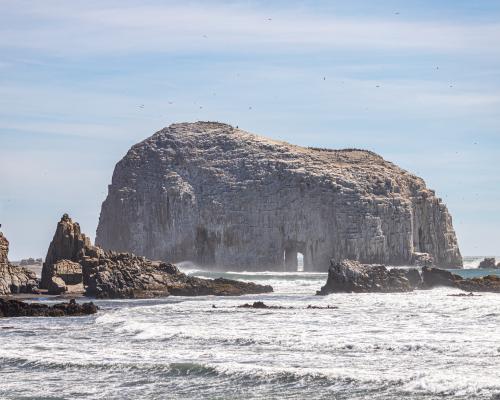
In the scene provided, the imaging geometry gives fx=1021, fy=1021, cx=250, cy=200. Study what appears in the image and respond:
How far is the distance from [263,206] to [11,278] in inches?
2546

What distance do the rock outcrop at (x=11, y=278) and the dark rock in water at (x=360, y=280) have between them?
19.3m

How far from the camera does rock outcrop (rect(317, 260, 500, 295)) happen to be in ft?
197

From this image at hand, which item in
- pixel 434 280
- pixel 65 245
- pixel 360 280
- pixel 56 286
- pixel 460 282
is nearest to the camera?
pixel 360 280

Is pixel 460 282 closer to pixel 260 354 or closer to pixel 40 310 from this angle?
pixel 40 310

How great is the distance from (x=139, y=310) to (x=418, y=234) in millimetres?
89014

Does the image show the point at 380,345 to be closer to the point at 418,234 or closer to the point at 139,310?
the point at 139,310

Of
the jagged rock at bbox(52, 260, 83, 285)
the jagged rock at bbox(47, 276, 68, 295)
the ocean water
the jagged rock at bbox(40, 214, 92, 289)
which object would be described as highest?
the jagged rock at bbox(40, 214, 92, 289)

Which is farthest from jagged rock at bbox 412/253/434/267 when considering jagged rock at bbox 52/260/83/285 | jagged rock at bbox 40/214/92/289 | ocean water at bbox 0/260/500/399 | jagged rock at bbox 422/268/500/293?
ocean water at bbox 0/260/500/399

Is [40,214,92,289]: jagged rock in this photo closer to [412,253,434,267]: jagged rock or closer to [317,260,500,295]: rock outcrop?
[317,260,500,295]: rock outcrop

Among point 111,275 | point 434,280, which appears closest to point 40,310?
point 111,275

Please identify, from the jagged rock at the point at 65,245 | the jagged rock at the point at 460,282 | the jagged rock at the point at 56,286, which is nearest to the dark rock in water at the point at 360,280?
the jagged rock at the point at 460,282

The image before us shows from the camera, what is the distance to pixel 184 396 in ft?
79.5

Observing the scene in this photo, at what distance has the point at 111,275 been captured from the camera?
63094mm

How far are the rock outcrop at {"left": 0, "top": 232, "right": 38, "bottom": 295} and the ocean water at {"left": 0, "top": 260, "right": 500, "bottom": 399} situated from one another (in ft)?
62.7
